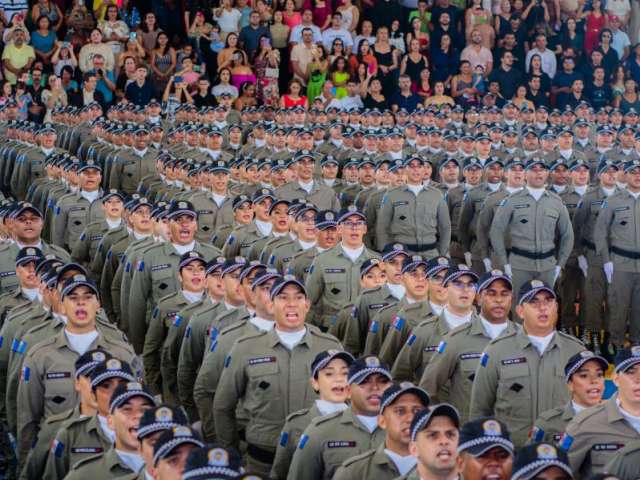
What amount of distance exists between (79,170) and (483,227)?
4286mm

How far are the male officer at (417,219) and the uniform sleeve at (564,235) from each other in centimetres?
117

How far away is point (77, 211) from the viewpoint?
1228 centimetres

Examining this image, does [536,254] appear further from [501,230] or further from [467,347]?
[467,347]

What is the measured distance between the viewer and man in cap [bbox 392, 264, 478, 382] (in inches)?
291

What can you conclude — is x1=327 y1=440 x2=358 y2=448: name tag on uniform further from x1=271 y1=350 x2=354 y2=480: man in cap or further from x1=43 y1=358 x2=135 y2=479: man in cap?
x1=43 y1=358 x2=135 y2=479: man in cap

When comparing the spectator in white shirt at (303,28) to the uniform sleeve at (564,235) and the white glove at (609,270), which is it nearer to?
the uniform sleeve at (564,235)

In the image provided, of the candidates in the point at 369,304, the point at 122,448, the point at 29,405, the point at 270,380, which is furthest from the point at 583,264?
the point at 122,448

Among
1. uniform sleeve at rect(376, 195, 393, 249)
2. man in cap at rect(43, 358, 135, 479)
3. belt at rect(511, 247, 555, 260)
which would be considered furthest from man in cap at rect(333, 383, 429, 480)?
uniform sleeve at rect(376, 195, 393, 249)

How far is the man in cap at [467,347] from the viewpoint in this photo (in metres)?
7.00

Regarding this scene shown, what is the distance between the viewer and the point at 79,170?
12.7 m

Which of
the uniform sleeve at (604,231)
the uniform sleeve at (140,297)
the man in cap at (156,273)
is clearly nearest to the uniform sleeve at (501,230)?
the uniform sleeve at (604,231)

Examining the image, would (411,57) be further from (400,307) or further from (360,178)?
(400,307)

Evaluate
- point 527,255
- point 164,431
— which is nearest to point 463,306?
point 164,431

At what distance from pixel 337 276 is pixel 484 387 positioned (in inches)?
108
